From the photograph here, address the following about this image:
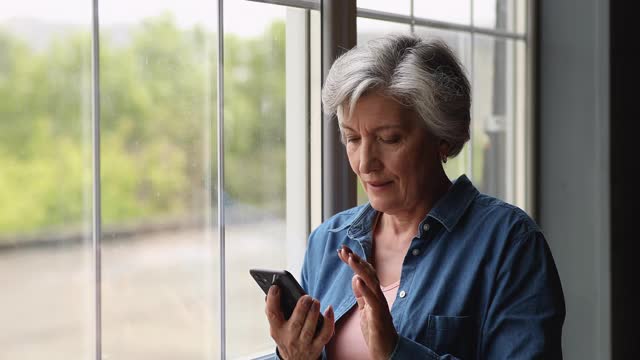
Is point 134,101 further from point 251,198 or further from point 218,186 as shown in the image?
point 251,198

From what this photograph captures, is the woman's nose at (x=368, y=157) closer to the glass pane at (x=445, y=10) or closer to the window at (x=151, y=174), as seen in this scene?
the window at (x=151, y=174)

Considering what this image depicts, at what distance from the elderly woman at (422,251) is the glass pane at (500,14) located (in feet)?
5.27

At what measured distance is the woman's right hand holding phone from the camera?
1.39m

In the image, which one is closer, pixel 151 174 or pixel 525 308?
pixel 525 308

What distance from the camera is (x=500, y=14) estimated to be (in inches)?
124

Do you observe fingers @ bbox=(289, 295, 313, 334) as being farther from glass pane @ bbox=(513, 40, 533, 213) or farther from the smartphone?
glass pane @ bbox=(513, 40, 533, 213)

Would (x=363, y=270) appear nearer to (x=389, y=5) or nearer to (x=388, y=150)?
(x=388, y=150)

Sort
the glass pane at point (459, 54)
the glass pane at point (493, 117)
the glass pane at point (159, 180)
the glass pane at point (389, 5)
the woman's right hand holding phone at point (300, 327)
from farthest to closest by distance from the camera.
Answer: the glass pane at point (493, 117)
the glass pane at point (459, 54)
the glass pane at point (389, 5)
the glass pane at point (159, 180)
the woman's right hand holding phone at point (300, 327)

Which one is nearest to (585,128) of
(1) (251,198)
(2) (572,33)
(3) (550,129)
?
(3) (550,129)

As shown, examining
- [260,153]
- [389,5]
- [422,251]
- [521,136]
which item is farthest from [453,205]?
[521,136]

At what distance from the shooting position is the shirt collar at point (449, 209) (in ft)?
4.95

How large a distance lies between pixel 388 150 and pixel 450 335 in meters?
0.41
